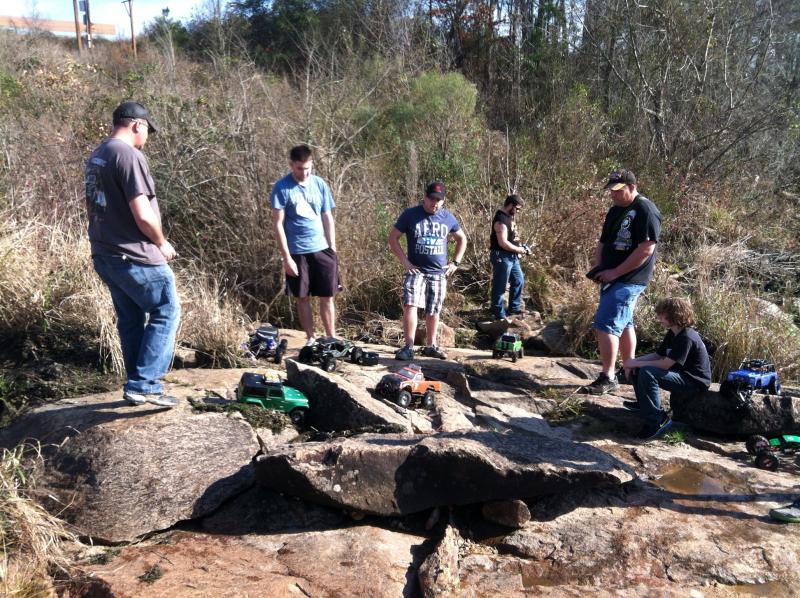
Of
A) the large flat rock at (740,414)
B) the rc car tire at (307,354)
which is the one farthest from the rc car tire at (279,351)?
the large flat rock at (740,414)

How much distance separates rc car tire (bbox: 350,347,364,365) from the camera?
5.78 m

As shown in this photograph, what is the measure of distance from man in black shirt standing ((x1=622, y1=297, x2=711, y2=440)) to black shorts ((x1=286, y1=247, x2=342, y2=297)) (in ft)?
8.35

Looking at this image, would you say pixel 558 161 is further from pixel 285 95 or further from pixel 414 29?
pixel 414 29

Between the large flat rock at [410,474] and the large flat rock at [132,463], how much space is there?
34 cm

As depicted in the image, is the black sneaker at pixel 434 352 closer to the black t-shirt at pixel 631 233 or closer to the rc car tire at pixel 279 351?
the rc car tire at pixel 279 351

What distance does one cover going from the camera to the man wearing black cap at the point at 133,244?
371 cm

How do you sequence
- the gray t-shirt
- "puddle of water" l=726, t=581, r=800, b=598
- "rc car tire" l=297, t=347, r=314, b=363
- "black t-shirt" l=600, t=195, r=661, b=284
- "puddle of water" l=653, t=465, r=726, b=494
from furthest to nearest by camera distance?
"rc car tire" l=297, t=347, r=314, b=363 → "black t-shirt" l=600, t=195, r=661, b=284 → "puddle of water" l=653, t=465, r=726, b=494 → the gray t-shirt → "puddle of water" l=726, t=581, r=800, b=598

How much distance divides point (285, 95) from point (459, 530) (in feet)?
26.1

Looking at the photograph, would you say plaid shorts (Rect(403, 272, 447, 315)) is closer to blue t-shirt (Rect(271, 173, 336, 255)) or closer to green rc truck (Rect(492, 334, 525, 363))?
green rc truck (Rect(492, 334, 525, 363))

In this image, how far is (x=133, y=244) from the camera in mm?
Answer: 3805

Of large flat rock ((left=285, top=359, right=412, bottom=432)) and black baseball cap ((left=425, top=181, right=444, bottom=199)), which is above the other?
black baseball cap ((left=425, top=181, right=444, bottom=199))

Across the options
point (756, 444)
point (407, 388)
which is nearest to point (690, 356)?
point (756, 444)

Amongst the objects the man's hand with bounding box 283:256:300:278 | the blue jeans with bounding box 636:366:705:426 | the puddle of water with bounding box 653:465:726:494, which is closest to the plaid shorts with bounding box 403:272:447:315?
the man's hand with bounding box 283:256:300:278

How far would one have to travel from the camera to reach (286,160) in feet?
27.2
